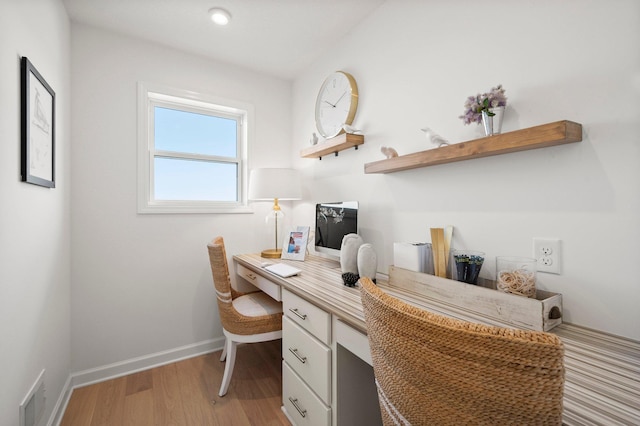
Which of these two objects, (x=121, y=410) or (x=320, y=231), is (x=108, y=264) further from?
(x=320, y=231)

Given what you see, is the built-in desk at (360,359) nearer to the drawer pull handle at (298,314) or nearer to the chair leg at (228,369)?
the drawer pull handle at (298,314)

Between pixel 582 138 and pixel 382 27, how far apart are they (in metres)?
1.33

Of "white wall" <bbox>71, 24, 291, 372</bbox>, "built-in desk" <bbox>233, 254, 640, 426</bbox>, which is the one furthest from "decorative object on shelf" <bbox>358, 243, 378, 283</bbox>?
"white wall" <bbox>71, 24, 291, 372</bbox>

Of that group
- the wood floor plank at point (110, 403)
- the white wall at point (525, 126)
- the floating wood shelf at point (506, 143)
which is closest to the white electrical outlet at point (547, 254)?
the white wall at point (525, 126)

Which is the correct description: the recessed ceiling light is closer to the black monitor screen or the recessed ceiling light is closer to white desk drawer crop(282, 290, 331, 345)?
the black monitor screen

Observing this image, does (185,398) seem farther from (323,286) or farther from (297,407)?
(323,286)

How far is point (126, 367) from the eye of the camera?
2.09 metres

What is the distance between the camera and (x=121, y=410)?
1709mm

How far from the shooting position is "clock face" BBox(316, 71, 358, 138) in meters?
2.02

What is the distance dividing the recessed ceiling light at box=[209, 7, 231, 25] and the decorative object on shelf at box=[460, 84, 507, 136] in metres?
1.63

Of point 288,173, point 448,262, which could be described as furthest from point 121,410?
point 448,262

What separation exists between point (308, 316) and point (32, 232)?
1314 millimetres

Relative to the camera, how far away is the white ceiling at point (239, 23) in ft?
5.89

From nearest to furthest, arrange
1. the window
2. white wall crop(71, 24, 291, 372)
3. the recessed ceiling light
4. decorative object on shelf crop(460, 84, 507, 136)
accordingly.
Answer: decorative object on shelf crop(460, 84, 507, 136) → the recessed ceiling light → white wall crop(71, 24, 291, 372) → the window
